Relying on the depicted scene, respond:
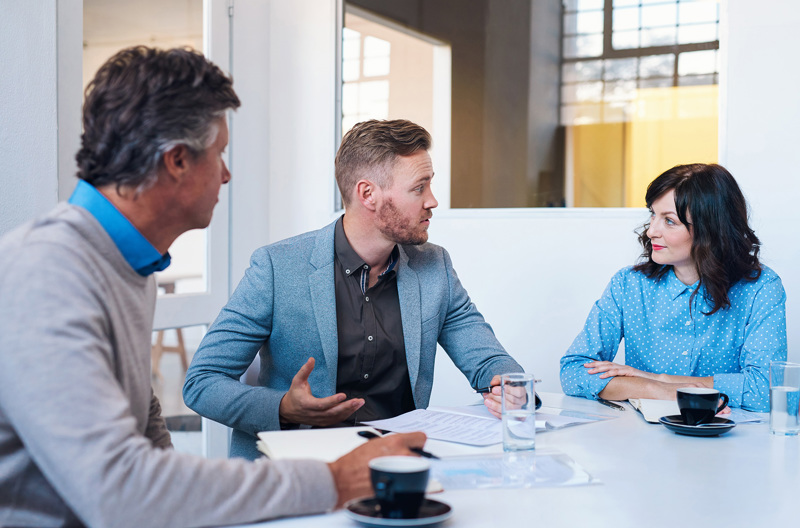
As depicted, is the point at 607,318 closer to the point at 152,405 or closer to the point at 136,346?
the point at 152,405

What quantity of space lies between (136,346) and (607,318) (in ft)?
5.09

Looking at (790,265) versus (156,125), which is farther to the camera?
(790,265)

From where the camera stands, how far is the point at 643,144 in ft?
9.50

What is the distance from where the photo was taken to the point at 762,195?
263 centimetres

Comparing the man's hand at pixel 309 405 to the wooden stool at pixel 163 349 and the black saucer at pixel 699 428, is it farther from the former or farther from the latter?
the wooden stool at pixel 163 349

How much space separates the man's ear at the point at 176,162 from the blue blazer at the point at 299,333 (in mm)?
674

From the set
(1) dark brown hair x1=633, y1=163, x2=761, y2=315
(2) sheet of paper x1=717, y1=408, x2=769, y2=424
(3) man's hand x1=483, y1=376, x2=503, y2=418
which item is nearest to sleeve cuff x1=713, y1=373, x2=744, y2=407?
(2) sheet of paper x1=717, y1=408, x2=769, y2=424

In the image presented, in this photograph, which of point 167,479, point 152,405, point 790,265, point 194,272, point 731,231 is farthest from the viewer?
point 194,272

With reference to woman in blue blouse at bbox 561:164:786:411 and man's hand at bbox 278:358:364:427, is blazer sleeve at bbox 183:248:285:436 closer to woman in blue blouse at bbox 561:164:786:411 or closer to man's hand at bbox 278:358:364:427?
man's hand at bbox 278:358:364:427

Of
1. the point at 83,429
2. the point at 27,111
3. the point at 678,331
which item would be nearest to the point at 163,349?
the point at 27,111

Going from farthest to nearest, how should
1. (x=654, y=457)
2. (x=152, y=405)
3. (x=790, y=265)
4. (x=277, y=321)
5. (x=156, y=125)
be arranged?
1. (x=790, y=265)
2. (x=277, y=321)
3. (x=152, y=405)
4. (x=654, y=457)
5. (x=156, y=125)

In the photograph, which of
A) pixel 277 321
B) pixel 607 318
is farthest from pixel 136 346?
pixel 607 318

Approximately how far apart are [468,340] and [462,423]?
0.58 metres

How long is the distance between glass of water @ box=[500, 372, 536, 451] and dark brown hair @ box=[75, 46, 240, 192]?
2.11 feet
